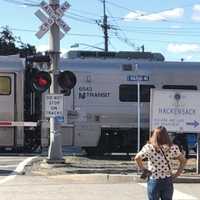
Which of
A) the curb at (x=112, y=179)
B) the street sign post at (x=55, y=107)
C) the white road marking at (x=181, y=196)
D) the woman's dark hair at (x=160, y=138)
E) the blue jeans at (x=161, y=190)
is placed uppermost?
the street sign post at (x=55, y=107)

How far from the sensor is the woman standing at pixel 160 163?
9.21 m

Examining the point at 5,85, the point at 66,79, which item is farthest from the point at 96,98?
the point at 66,79

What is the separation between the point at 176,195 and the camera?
46.2ft

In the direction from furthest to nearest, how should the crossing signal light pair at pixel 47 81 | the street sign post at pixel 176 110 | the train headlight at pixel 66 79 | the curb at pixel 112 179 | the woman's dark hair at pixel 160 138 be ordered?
the train headlight at pixel 66 79 → the crossing signal light pair at pixel 47 81 → the street sign post at pixel 176 110 → the curb at pixel 112 179 → the woman's dark hair at pixel 160 138

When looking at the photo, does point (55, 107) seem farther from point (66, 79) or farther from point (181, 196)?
point (181, 196)

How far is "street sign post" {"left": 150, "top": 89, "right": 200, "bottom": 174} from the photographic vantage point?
18.0 m

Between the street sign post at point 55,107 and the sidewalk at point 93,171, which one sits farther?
the street sign post at point 55,107

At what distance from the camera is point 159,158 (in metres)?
9.34

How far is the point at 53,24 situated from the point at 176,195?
7.52 metres

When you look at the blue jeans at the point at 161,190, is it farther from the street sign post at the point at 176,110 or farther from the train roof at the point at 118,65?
the train roof at the point at 118,65

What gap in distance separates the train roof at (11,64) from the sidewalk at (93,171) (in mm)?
4517

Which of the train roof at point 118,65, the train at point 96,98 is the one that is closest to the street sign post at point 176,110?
the train at point 96,98

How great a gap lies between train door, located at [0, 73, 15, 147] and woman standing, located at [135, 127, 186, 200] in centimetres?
1560

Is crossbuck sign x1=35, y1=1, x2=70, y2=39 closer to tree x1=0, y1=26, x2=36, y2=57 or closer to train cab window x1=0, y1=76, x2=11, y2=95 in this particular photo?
train cab window x1=0, y1=76, x2=11, y2=95
